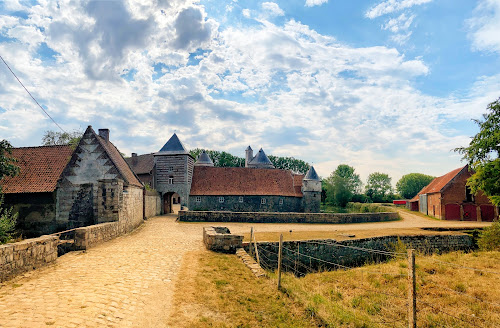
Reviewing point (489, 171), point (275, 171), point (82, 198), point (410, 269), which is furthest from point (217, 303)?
point (275, 171)

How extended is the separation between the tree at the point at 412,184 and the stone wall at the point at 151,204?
70.7m

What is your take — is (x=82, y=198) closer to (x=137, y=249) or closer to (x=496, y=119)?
(x=137, y=249)

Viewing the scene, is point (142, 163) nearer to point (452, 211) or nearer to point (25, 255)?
point (25, 255)

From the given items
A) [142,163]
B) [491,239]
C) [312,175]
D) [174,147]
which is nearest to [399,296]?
[491,239]

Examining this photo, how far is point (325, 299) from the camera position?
7.53 m

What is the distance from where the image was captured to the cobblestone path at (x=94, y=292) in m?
4.86

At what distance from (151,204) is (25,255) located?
19.3 meters

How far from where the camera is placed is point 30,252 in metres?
7.60

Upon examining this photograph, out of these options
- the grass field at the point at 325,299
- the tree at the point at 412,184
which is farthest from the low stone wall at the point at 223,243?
the tree at the point at 412,184

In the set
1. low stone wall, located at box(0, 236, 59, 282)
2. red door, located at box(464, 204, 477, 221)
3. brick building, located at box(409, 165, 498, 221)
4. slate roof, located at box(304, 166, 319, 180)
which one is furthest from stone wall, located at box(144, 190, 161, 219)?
red door, located at box(464, 204, 477, 221)

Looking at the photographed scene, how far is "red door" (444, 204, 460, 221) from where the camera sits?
30484 mm

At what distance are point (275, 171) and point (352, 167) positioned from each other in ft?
144

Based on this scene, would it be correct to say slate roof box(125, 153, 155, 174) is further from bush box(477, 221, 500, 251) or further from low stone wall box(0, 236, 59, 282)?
bush box(477, 221, 500, 251)

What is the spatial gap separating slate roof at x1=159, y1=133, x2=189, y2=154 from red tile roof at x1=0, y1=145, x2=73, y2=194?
1374 centimetres
